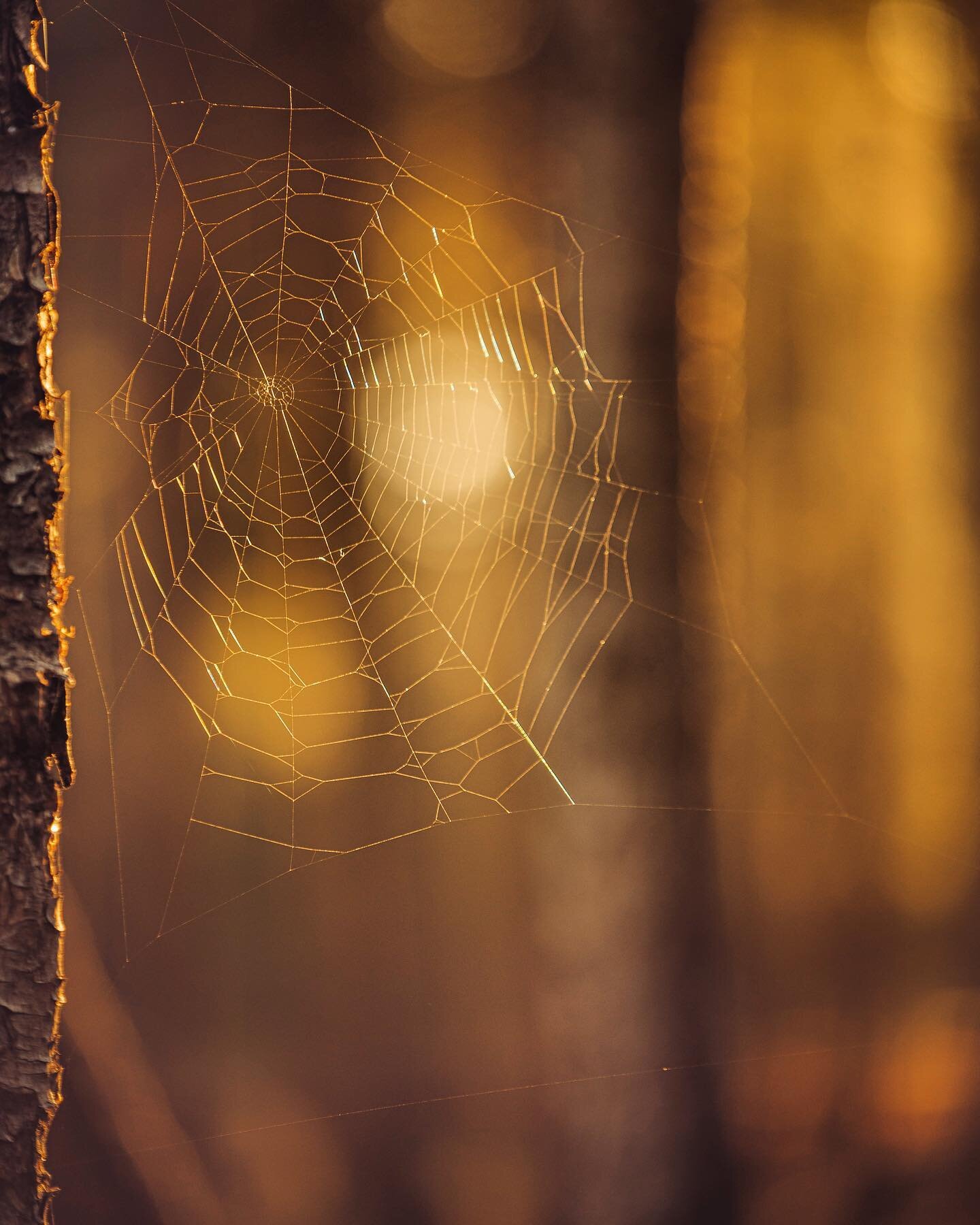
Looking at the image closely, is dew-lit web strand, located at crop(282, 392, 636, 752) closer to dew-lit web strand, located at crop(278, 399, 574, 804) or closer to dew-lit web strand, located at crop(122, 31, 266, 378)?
dew-lit web strand, located at crop(278, 399, 574, 804)

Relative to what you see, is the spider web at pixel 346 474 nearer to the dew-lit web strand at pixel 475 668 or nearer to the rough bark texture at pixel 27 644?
the dew-lit web strand at pixel 475 668

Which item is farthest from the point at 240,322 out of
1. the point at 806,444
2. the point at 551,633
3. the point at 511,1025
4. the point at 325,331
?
the point at 511,1025

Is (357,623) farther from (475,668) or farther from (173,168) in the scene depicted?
(173,168)

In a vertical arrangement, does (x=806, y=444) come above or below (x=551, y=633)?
above

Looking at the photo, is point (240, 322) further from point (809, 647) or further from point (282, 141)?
point (809, 647)

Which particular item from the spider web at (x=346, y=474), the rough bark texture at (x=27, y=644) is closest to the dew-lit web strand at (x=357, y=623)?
the spider web at (x=346, y=474)

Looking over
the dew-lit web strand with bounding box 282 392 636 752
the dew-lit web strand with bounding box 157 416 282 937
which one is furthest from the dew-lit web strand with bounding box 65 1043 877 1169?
the dew-lit web strand with bounding box 282 392 636 752

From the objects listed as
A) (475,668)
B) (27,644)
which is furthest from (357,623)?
(27,644)
